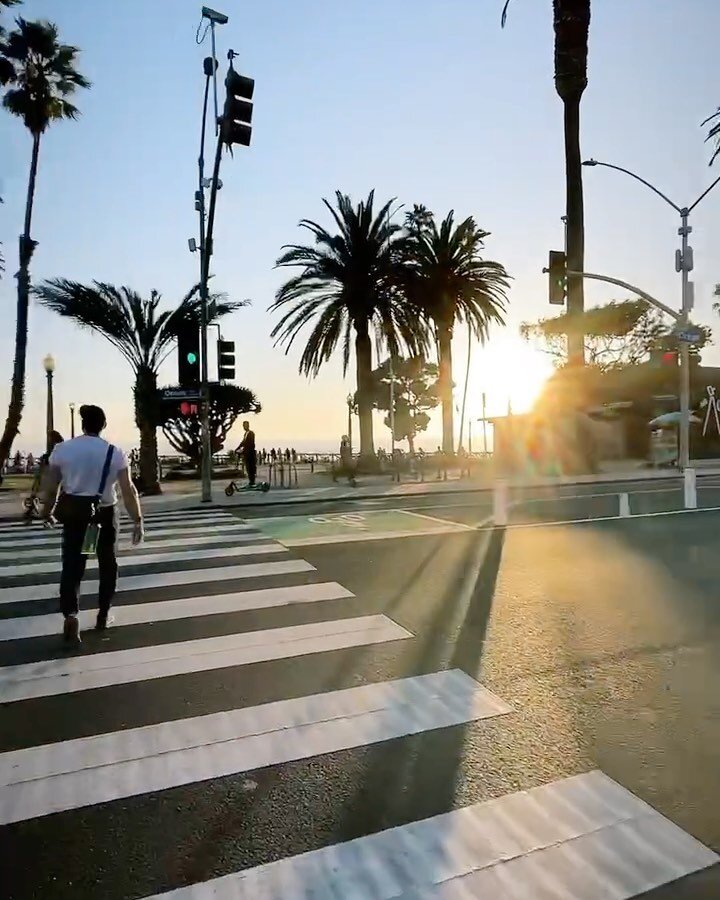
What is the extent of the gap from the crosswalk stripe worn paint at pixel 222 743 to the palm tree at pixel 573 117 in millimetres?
21739

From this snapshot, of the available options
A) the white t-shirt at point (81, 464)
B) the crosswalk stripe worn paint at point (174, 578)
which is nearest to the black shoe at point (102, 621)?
the white t-shirt at point (81, 464)

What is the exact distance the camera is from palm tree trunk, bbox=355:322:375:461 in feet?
88.5

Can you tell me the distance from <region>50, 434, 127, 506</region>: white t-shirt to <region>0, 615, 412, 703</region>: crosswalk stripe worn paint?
1.24m

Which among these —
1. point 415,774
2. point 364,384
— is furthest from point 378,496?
point 415,774

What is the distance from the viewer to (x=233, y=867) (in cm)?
272

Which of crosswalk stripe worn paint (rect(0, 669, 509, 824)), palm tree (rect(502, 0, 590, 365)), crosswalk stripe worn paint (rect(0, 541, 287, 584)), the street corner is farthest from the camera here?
palm tree (rect(502, 0, 590, 365))

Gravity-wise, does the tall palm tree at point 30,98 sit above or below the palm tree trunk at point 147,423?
above

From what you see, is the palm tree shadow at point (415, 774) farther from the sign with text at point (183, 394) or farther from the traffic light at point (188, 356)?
the sign with text at point (183, 394)

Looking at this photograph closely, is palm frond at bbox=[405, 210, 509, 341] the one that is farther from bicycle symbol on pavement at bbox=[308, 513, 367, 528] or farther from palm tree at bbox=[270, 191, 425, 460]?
bicycle symbol on pavement at bbox=[308, 513, 367, 528]

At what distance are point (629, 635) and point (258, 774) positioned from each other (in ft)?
11.6

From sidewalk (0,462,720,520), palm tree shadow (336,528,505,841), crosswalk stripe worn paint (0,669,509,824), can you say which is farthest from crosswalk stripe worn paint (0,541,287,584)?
sidewalk (0,462,720,520)

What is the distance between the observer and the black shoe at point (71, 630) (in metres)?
5.38

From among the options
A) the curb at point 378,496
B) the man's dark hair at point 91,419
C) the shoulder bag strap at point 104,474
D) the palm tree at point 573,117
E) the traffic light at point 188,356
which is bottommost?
the curb at point 378,496

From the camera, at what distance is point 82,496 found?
16.9 ft
